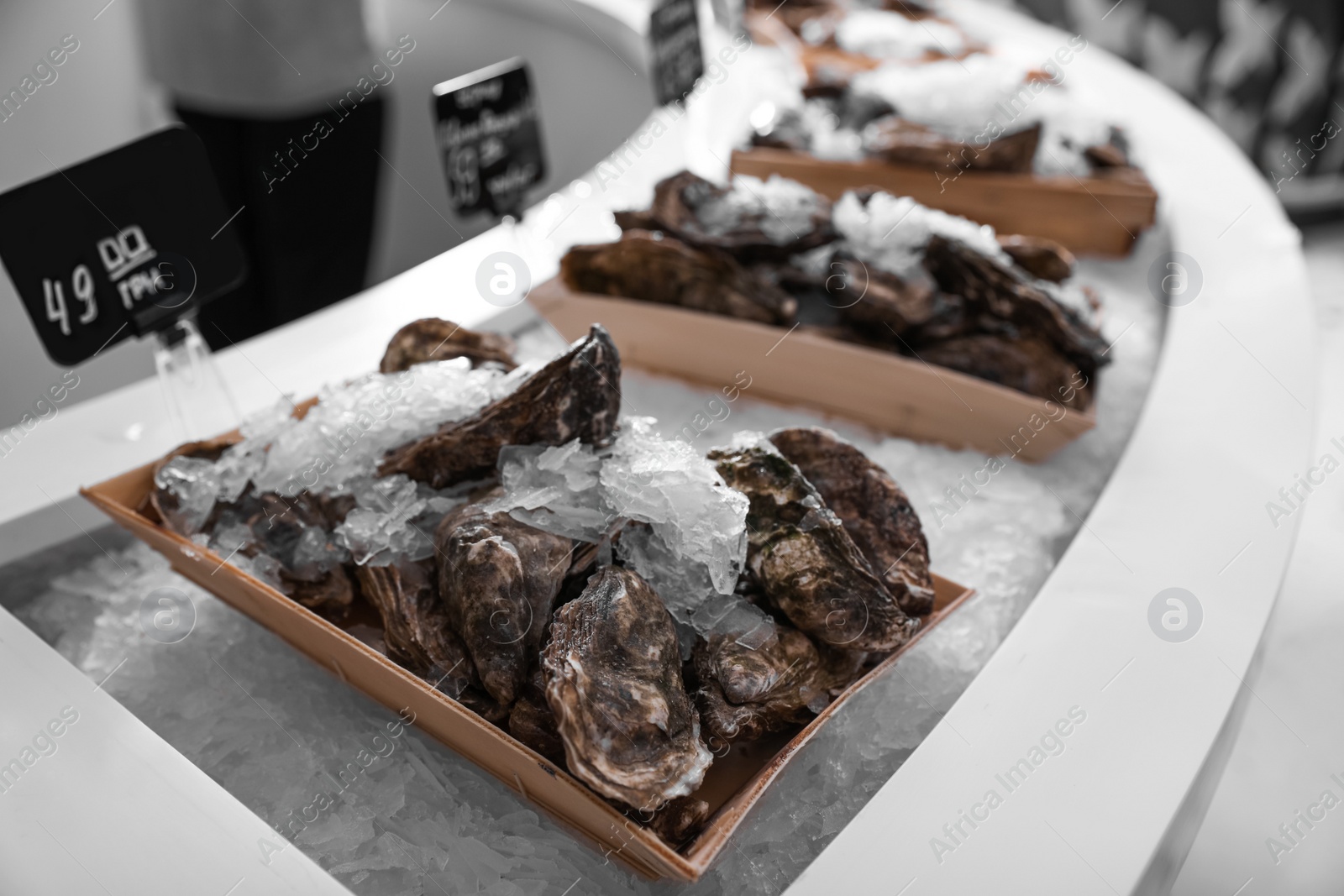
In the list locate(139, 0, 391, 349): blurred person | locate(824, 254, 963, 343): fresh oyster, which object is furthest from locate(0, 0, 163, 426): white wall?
locate(824, 254, 963, 343): fresh oyster

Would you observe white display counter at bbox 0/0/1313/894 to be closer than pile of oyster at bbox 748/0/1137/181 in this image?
Yes

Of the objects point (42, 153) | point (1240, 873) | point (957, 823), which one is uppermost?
point (957, 823)

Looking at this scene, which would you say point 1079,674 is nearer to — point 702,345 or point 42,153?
point 702,345

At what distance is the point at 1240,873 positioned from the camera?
1.35 meters

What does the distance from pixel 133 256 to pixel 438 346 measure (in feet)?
1.51

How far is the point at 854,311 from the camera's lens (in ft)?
4.82

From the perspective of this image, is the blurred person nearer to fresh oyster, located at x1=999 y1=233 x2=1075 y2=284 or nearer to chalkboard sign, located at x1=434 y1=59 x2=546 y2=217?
chalkboard sign, located at x1=434 y1=59 x2=546 y2=217

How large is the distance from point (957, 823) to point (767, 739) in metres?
0.18

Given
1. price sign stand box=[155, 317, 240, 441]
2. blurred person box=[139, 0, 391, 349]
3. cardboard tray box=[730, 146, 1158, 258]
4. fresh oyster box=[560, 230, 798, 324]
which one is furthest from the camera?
blurred person box=[139, 0, 391, 349]

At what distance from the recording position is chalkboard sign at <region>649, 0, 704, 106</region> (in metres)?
2.09

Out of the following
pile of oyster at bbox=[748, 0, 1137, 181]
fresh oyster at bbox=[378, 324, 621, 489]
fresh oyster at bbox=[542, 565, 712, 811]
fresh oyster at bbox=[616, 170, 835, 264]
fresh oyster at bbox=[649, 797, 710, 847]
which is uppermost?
fresh oyster at bbox=[378, 324, 621, 489]

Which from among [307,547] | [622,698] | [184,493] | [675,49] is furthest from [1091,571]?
[675,49]

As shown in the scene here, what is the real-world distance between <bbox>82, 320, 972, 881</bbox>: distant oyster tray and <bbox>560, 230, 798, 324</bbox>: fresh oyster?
1.52 ft

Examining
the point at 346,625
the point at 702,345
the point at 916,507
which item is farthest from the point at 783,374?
the point at 346,625
